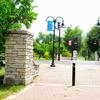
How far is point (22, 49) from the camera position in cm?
1741

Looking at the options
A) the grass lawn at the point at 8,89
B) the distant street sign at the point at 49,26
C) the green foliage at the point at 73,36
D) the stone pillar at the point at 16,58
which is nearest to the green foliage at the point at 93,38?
the green foliage at the point at 73,36

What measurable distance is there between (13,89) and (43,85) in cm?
263

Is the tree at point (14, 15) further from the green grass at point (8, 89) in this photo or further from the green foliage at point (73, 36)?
the green foliage at point (73, 36)

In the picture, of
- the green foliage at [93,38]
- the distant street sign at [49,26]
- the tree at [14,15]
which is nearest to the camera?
the tree at [14,15]

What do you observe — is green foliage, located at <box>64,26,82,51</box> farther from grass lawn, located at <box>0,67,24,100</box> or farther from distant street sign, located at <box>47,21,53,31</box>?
grass lawn, located at <box>0,67,24,100</box>

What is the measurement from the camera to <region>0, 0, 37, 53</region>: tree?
17.0 metres

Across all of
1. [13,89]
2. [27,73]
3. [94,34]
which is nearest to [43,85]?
[27,73]

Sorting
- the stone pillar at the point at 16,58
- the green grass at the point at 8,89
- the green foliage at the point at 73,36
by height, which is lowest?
the green grass at the point at 8,89

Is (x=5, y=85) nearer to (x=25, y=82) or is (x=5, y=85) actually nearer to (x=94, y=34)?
(x=25, y=82)

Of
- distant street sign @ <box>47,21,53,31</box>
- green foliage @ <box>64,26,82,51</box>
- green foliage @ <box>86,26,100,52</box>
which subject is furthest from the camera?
green foliage @ <box>64,26,82,51</box>

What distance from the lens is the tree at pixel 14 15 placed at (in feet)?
55.7

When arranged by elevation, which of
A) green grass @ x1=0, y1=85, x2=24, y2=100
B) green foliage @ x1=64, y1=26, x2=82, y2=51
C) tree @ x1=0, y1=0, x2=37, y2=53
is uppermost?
green foliage @ x1=64, y1=26, x2=82, y2=51

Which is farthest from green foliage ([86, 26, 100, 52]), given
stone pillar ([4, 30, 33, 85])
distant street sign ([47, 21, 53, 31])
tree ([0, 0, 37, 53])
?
stone pillar ([4, 30, 33, 85])

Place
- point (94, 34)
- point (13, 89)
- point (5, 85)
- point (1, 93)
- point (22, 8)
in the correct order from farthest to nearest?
1. point (94, 34)
2. point (22, 8)
3. point (5, 85)
4. point (13, 89)
5. point (1, 93)
